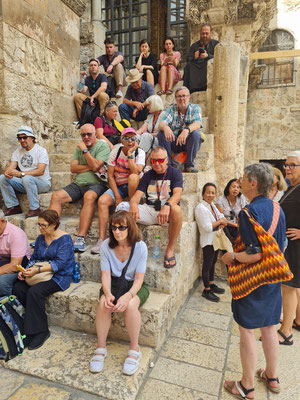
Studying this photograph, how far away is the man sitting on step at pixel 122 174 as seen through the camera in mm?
3193

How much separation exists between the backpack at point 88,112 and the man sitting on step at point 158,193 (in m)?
2.56

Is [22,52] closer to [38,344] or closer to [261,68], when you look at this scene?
[38,344]

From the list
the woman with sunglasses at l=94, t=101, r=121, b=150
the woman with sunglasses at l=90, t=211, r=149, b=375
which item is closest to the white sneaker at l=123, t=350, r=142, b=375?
the woman with sunglasses at l=90, t=211, r=149, b=375

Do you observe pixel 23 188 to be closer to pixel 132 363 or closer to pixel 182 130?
pixel 182 130

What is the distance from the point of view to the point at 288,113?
8484 millimetres

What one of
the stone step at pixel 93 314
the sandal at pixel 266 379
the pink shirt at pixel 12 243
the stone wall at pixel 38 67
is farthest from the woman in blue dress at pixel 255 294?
the stone wall at pixel 38 67

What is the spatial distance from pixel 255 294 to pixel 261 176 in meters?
0.82

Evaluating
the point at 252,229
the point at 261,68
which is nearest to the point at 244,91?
the point at 261,68

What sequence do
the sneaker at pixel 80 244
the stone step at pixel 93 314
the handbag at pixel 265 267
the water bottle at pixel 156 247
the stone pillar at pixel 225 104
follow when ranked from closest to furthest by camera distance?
the handbag at pixel 265 267, the stone step at pixel 93 314, the water bottle at pixel 156 247, the sneaker at pixel 80 244, the stone pillar at pixel 225 104

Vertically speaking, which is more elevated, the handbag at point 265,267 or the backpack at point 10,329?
the handbag at point 265,267

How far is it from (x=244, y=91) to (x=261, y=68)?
3.61m

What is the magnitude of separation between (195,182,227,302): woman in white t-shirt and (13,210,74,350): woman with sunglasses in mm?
1641

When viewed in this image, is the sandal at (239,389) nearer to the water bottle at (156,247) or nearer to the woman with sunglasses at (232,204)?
the water bottle at (156,247)

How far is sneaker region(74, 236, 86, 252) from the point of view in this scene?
3.15 m
